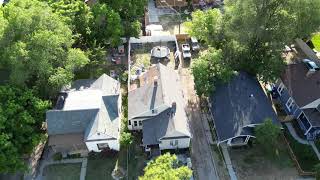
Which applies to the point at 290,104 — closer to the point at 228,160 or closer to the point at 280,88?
the point at 280,88

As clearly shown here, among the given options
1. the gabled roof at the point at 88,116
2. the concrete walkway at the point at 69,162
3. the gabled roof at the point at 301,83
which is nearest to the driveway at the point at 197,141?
the gabled roof at the point at 88,116

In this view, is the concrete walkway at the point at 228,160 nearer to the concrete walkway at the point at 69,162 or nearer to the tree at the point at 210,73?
the tree at the point at 210,73

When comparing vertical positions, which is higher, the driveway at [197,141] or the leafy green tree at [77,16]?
the leafy green tree at [77,16]

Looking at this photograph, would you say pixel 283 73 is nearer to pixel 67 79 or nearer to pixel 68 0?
pixel 67 79

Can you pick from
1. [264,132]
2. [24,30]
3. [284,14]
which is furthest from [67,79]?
[284,14]

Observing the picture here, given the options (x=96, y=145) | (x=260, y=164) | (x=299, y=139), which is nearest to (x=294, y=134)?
(x=299, y=139)

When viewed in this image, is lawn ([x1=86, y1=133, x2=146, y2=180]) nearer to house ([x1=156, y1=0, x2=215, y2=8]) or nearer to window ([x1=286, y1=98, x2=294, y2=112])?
window ([x1=286, y1=98, x2=294, y2=112])
